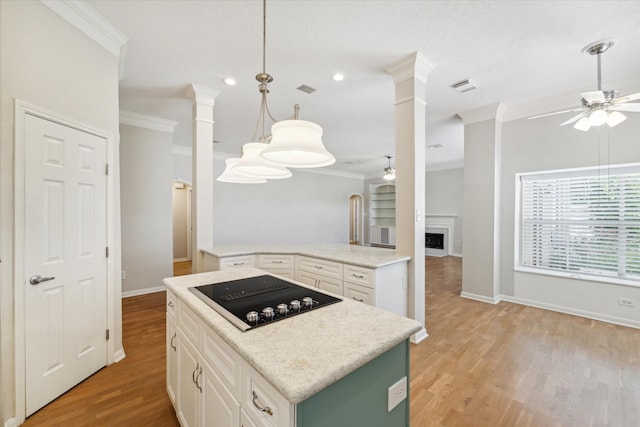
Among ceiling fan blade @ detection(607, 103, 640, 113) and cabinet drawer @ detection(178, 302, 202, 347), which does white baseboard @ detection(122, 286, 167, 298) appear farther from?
ceiling fan blade @ detection(607, 103, 640, 113)

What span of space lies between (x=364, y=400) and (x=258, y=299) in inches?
28.7

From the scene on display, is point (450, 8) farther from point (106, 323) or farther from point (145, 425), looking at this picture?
point (106, 323)

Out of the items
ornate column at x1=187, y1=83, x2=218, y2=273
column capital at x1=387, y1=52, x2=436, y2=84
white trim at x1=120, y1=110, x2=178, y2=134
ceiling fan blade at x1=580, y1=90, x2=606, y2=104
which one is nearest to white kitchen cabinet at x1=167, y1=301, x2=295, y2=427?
ornate column at x1=187, y1=83, x2=218, y2=273

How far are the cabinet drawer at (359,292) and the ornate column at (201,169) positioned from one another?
1906 millimetres

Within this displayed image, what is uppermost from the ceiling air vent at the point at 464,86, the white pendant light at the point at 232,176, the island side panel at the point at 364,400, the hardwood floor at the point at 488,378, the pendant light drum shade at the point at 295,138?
the ceiling air vent at the point at 464,86

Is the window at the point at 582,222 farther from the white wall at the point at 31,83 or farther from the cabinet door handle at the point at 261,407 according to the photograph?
the white wall at the point at 31,83

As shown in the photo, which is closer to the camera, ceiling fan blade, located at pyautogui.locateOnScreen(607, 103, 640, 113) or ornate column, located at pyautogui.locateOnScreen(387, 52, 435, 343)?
ceiling fan blade, located at pyautogui.locateOnScreen(607, 103, 640, 113)

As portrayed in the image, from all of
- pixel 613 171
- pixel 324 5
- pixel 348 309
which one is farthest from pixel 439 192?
pixel 348 309

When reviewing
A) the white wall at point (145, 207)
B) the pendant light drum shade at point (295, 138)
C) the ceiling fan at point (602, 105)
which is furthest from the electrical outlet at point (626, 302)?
the white wall at point (145, 207)

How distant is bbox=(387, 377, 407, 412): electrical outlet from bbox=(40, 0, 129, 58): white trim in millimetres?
3222

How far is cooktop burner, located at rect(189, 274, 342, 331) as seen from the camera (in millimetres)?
1209

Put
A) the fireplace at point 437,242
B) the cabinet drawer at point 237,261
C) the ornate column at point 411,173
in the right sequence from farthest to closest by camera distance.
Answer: the fireplace at point 437,242, the cabinet drawer at point 237,261, the ornate column at point 411,173

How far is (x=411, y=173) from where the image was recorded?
285 centimetres

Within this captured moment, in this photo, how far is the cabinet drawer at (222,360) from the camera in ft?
3.36
